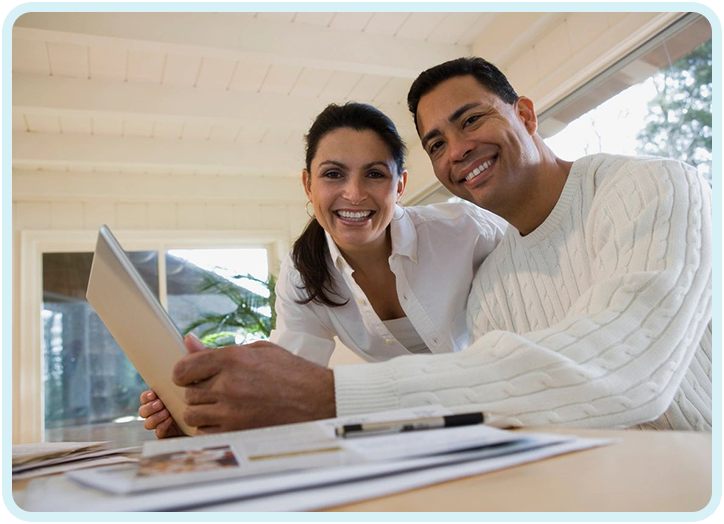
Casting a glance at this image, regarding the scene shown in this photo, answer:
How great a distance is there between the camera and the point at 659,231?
93 cm

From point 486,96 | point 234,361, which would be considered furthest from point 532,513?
point 486,96

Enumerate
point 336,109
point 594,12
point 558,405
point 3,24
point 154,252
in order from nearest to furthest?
point 558,405 → point 3,24 → point 336,109 → point 594,12 → point 154,252

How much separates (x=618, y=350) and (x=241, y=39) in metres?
2.94

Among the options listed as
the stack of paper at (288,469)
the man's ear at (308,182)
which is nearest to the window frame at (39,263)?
the man's ear at (308,182)

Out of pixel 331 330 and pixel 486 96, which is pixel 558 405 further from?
pixel 331 330

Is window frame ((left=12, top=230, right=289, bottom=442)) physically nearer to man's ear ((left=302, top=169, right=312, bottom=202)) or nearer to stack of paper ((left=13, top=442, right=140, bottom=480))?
man's ear ((left=302, top=169, right=312, bottom=202))

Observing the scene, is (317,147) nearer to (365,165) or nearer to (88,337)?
(365,165)

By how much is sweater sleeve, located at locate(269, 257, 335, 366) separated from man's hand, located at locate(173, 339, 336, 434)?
97 centimetres

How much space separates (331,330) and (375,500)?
1.51 m

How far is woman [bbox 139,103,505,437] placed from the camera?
1.67m

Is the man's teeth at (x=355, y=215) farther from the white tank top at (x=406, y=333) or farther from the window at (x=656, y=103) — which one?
the window at (x=656, y=103)

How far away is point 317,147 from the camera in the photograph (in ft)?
5.91

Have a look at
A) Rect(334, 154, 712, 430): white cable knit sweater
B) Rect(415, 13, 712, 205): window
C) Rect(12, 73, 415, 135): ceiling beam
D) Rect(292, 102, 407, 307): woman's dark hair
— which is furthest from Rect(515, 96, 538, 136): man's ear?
Rect(12, 73, 415, 135): ceiling beam

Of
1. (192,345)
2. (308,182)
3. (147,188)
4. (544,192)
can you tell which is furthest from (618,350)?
(147,188)
